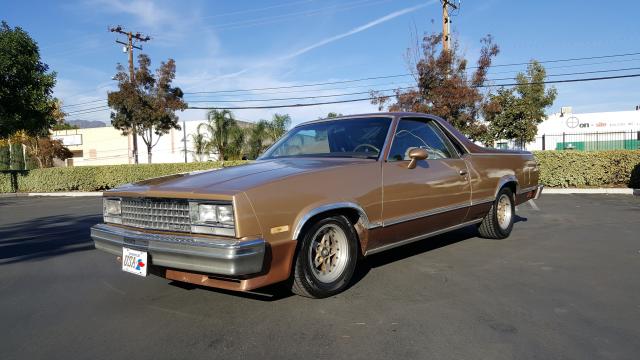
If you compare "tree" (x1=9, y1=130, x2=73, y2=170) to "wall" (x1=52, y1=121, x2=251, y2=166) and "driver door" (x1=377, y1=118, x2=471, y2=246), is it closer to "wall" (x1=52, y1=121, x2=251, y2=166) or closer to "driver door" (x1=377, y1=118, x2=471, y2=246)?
"wall" (x1=52, y1=121, x2=251, y2=166)

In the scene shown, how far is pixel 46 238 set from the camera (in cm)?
770

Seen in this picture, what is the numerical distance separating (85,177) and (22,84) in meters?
4.84

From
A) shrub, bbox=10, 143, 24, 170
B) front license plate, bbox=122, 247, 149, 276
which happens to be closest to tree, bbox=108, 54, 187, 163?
shrub, bbox=10, 143, 24, 170

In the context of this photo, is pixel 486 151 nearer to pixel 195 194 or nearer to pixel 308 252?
pixel 308 252

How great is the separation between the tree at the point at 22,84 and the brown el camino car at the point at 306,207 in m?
20.1

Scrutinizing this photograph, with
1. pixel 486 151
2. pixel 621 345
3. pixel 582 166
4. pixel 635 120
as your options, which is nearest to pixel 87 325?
pixel 621 345

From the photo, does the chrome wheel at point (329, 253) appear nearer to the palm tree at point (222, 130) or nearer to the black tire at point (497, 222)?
the black tire at point (497, 222)

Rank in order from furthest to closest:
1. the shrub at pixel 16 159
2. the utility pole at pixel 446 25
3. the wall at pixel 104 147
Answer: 1. the wall at pixel 104 147
2. the shrub at pixel 16 159
3. the utility pole at pixel 446 25

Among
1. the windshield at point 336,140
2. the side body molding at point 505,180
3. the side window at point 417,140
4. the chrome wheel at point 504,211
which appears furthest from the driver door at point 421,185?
the chrome wheel at point 504,211

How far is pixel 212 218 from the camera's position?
3395mm

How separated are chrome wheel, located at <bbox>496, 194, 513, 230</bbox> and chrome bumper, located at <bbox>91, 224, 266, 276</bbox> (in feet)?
13.7

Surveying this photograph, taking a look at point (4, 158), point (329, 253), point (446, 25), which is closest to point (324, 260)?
point (329, 253)

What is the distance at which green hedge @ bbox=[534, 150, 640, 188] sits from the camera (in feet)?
46.2

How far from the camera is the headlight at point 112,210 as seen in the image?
4.17 m
